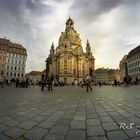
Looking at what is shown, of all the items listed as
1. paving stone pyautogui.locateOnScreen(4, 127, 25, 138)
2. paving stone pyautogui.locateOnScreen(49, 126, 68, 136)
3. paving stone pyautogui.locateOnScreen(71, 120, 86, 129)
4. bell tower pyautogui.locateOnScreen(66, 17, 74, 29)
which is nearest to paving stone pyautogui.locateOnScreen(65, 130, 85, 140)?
paving stone pyautogui.locateOnScreen(49, 126, 68, 136)

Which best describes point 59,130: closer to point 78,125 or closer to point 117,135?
point 78,125

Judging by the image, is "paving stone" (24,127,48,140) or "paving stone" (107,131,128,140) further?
"paving stone" (24,127,48,140)

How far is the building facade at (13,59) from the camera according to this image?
9138 centimetres

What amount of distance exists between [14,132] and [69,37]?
9436 centimetres

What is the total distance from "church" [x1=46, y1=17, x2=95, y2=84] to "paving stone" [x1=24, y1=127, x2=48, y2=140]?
7995 cm

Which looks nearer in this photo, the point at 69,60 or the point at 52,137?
the point at 52,137

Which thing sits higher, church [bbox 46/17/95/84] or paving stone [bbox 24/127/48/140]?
church [bbox 46/17/95/84]

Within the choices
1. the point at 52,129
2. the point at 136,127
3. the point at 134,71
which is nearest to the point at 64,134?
the point at 52,129

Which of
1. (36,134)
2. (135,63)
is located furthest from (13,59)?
(36,134)

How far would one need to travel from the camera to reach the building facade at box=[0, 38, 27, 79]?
9138 cm

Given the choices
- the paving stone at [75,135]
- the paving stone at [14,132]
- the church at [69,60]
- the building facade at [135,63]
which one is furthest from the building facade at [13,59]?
the paving stone at [75,135]

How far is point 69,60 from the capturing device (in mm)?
89938

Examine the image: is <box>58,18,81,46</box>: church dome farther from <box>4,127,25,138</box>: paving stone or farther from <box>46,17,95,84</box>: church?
<box>4,127,25,138</box>: paving stone

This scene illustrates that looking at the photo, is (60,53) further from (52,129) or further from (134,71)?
(52,129)
